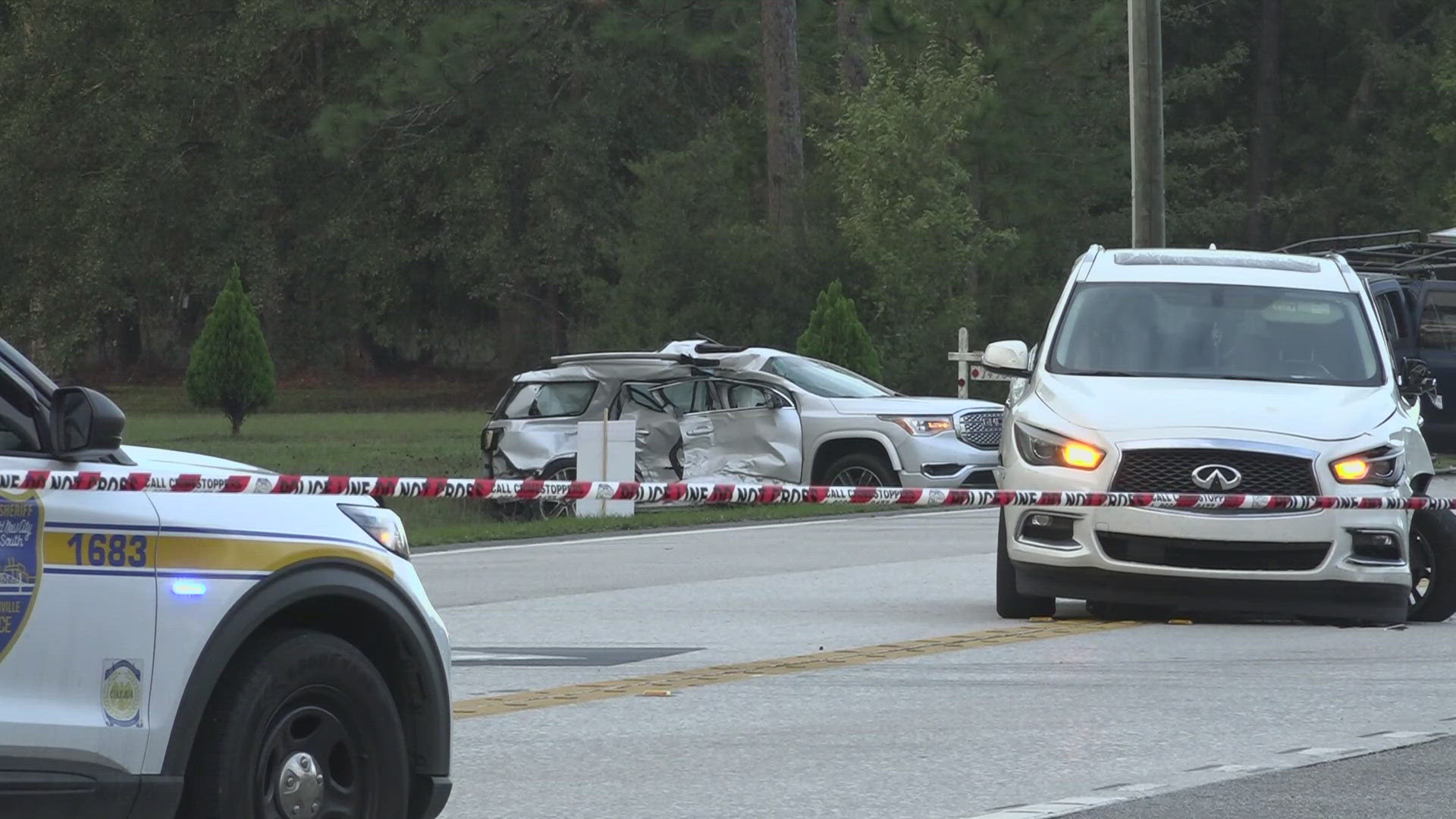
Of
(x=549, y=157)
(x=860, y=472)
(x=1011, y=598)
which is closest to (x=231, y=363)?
(x=549, y=157)

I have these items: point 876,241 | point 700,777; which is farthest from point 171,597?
point 876,241

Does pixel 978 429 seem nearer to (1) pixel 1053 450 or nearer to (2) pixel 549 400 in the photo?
(2) pixel 549 400

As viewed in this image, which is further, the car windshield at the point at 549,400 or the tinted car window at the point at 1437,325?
the tinted car window at the point at 1437,325

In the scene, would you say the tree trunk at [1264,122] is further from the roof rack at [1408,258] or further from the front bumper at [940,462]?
the front bumper at [940,462]

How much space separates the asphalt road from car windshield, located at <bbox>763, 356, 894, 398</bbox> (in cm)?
793

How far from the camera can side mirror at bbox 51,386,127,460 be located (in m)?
5.54

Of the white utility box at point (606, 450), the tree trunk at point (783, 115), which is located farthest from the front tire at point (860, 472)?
the tree trunk at point (783, 115)

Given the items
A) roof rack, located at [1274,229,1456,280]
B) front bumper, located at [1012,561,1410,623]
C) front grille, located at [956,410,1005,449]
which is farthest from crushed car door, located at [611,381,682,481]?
front bumper, located at [1012,561,1410,623]

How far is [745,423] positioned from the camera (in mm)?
22828

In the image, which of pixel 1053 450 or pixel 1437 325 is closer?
pixel 1053 450

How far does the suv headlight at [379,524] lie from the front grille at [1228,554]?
661 cm

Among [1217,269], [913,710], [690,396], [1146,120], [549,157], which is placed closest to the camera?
[913,710]

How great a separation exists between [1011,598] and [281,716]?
25.4 ft

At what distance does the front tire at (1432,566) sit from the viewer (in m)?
13.4
